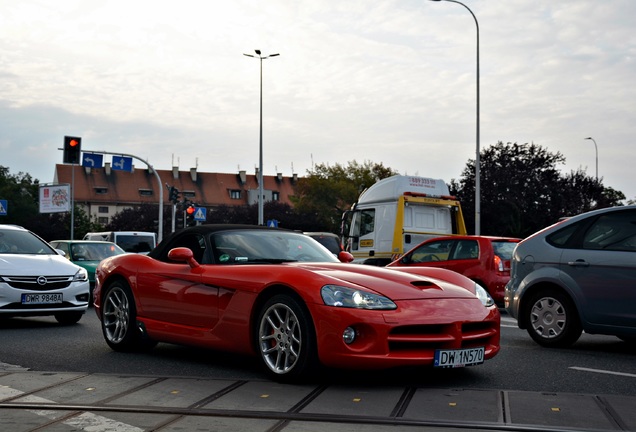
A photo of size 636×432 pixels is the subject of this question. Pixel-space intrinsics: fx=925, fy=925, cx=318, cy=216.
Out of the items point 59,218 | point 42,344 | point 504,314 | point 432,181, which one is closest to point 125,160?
point 432,181

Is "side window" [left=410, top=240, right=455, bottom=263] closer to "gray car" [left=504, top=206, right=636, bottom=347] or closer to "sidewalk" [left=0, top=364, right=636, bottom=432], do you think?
"gray car" [left=504, top=206, right=636, bottom=347]

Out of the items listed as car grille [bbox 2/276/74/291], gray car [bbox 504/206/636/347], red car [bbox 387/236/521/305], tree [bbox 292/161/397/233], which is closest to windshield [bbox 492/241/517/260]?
red car [bbox 387/236/521/305]

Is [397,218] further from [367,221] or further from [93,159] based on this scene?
[93,159]

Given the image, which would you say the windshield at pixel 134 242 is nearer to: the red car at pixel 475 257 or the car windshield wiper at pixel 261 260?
the red car at pixel 475 257

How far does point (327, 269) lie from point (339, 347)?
903 mm

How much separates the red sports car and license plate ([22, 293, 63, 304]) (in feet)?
12.0

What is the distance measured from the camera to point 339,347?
6797 mm

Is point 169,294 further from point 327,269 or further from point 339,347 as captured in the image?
point 339,347

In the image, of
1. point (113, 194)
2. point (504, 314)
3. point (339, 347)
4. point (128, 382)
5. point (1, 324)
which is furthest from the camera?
point (113, 194)

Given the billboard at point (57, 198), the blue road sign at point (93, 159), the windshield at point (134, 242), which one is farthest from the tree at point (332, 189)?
the windshield at point (134, 242)

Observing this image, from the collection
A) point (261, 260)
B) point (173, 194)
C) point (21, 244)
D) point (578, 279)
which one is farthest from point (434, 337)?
point (173, 194)

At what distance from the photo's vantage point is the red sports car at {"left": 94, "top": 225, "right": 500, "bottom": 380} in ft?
22.5

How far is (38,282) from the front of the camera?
12.6 meters

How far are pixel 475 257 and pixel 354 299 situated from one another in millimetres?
10062
